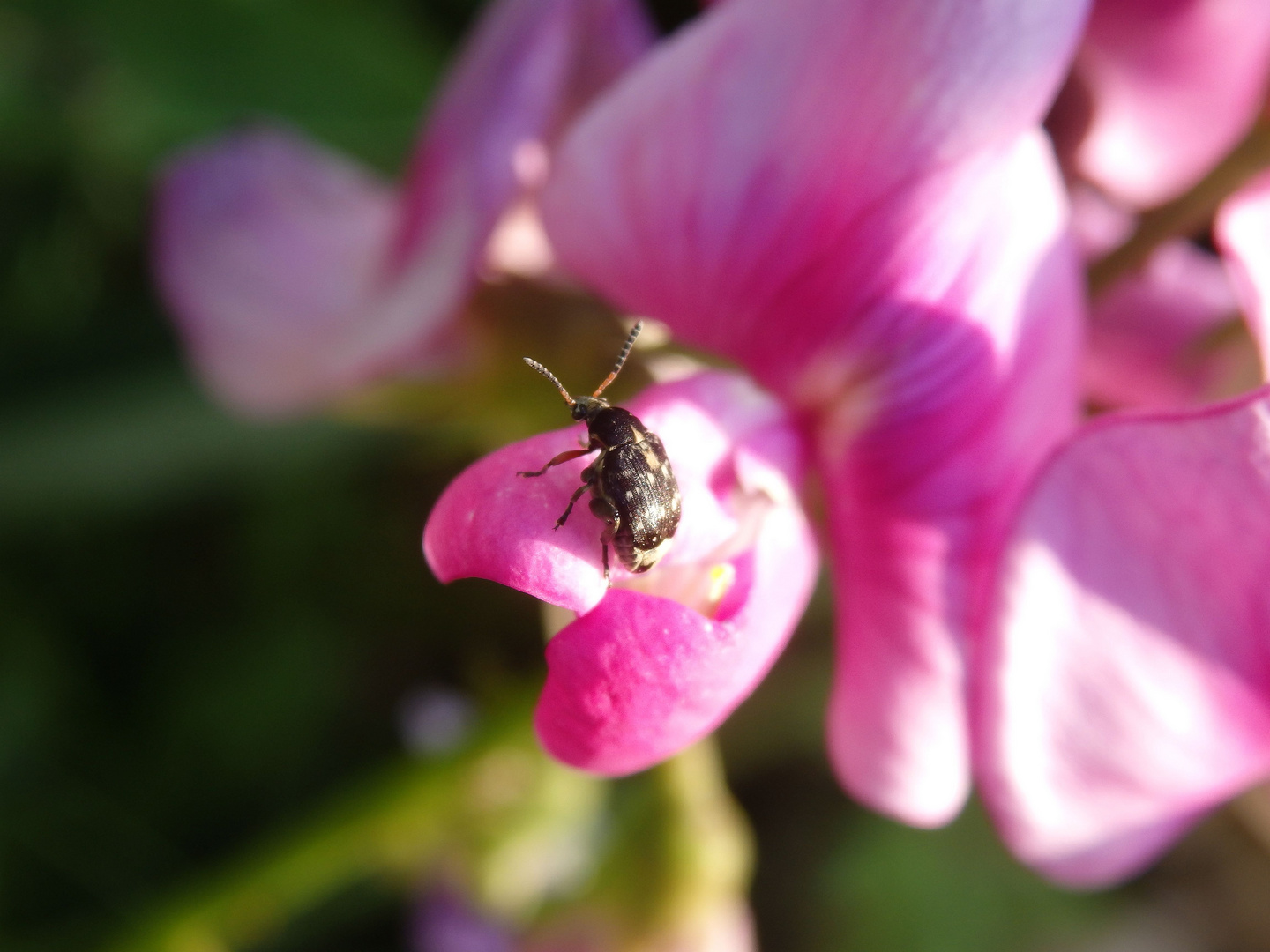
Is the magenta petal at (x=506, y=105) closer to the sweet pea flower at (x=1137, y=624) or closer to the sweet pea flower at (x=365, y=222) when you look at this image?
the sweet pea flower at (x=365, y=222)

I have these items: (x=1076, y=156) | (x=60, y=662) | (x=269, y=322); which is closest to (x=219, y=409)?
(x=60, y=662)

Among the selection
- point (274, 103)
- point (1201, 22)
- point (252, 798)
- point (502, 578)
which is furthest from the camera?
point (252, 798)

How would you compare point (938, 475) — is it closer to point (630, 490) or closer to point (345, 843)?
point (630, 490)

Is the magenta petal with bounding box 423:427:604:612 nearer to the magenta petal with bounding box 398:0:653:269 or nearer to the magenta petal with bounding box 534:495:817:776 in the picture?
the magenta petal with bounding box 534:495:817:776

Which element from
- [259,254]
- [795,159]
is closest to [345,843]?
[259,254]

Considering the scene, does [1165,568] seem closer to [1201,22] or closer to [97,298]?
[1201,22]

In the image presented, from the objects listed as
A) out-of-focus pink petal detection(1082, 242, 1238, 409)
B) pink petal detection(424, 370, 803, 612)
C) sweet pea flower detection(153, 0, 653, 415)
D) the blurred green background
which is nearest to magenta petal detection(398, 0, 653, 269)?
sweet pea flower detection(153, 0, 653, 415)
